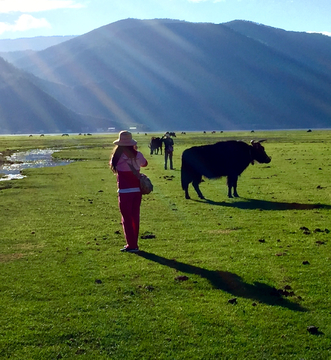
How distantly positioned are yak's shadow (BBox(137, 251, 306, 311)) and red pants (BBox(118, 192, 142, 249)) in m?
1.15

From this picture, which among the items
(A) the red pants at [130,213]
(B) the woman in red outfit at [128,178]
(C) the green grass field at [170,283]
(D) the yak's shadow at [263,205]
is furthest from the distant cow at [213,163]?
(B) the woman in red outfit at [128,178]

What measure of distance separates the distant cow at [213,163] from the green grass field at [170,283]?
2.46 metres

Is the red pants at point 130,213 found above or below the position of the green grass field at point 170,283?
above

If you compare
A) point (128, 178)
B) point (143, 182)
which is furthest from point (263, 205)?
point (128, 178)

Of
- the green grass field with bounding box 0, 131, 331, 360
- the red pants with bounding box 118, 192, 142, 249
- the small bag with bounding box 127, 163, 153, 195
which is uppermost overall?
the small bag with bounding box 127, 163, 153, 195

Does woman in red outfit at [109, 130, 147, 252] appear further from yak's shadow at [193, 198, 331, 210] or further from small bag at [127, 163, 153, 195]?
yak's shadow at [193, 198, 331, 210]

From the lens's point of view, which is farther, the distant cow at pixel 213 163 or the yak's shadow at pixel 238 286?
the distant cow at pixel 213 163

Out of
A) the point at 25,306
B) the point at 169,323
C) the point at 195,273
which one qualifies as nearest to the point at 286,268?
the point at 195,273

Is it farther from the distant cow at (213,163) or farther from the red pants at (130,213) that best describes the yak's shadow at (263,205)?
the red pants at (130,213)

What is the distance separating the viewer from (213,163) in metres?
19.5

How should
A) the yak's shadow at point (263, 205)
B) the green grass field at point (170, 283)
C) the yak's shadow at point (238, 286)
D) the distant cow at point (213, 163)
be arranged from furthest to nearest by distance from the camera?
the distant cow at point (213, 163), the yak's shadow at point (263, 205), the yak's shadow at point (238, 286), the green grass field at point (170, 283)

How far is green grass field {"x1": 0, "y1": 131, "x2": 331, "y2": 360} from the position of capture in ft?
20.5

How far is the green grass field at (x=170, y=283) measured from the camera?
6246 millimetres

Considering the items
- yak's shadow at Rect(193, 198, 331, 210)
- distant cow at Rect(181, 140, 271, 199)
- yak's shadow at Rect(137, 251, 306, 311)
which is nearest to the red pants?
yak's shadow at Rect(137, 251, 306, 311)
